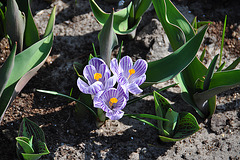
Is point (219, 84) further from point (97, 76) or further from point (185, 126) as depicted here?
point (97, 76)

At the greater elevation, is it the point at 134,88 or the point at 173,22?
the point at 173,22

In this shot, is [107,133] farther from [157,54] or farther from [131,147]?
[157,54]

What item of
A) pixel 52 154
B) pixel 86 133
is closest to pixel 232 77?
pixel 86 133

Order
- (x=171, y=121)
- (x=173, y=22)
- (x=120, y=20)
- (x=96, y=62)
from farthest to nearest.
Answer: (x=120, y=20), (x=173, y=22), (x=171, y=121), (x=96, y=62)

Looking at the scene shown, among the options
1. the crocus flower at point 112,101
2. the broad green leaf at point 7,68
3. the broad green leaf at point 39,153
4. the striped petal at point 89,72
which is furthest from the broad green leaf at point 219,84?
the broad green leaf at point 7,68

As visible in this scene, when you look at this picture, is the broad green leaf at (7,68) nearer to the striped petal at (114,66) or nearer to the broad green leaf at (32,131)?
the broad green leaf at (32,131)

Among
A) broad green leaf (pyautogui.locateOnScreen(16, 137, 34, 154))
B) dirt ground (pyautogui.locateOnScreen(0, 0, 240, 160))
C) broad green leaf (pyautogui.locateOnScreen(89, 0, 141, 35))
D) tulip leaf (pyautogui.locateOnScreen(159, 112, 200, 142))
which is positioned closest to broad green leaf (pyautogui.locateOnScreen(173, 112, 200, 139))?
tulip leaf (pyautogui.locateOnScreen(159, 112, 200, 142))

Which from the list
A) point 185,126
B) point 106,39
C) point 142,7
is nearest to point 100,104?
point 106,39

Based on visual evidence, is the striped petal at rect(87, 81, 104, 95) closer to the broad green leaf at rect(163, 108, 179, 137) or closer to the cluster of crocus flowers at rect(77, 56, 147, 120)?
the cluster of crocus flowers at rect(77, 56, 147, 120)
